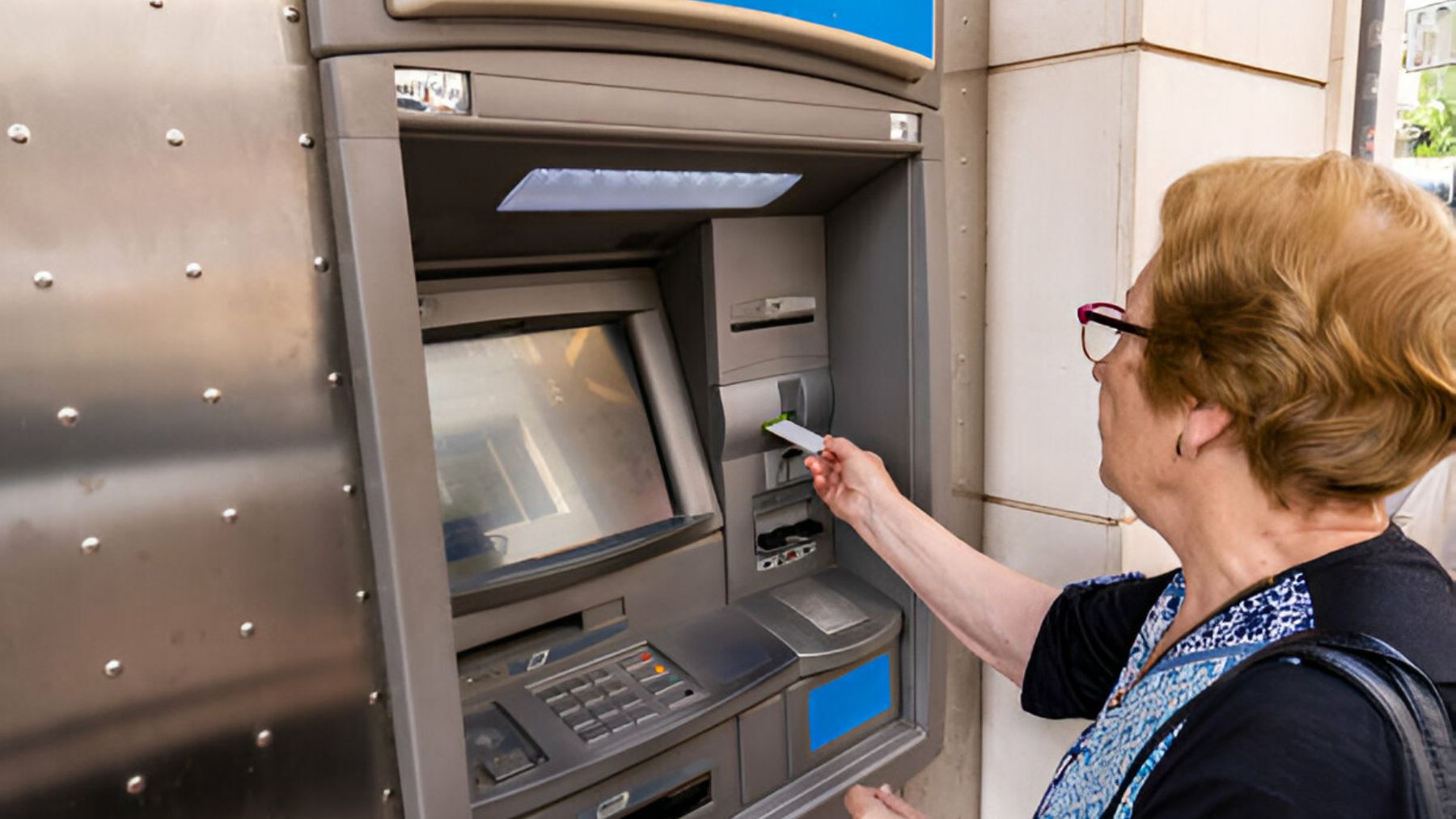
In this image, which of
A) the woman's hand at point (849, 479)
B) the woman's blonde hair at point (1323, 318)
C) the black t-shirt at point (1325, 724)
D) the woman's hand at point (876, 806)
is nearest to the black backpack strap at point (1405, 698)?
the black t-shirt at point (1325, 724)

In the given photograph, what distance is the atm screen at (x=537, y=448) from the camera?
58.0 inches

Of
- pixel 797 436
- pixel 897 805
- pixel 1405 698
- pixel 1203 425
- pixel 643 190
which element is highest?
pixel 643 190

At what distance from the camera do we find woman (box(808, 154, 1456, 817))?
93 centimetres

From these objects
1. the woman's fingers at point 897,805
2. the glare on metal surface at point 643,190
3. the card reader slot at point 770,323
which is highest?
the glare on metal surface at point 643,190

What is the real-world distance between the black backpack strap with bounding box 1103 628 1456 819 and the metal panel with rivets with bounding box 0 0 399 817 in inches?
40.6

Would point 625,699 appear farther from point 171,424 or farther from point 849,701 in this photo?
point 171,424

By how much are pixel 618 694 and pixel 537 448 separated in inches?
16.2

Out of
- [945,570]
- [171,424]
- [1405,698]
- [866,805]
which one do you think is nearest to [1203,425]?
[1405,698]

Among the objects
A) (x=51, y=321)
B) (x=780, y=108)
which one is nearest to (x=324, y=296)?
(x=51, y=321)

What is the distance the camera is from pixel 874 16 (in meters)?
1.49

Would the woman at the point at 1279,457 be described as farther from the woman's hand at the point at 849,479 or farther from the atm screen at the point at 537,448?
the atm screen at the point at 537,448

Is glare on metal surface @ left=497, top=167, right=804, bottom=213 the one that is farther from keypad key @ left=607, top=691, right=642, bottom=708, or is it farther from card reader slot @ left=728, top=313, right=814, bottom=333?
keypad key @ left=607, top=691, right=642, bottom=708

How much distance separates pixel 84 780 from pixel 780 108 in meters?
1.17

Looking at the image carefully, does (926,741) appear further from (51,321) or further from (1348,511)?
(51,321)
